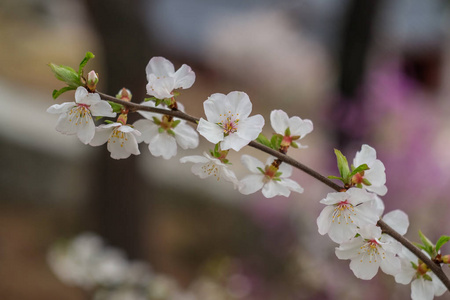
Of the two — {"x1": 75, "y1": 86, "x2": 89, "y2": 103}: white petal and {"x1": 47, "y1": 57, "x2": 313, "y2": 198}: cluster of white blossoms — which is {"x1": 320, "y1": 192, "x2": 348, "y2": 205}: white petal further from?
{"x1": 75, "y1": 86, "x2": 89, "y2": 103}: white petal

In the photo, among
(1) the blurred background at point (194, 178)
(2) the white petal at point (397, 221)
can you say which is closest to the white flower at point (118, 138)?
(2) the white petal at point (397, 221)

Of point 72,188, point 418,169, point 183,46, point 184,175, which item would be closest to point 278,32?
point 183,46

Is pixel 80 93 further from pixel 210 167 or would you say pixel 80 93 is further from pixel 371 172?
pixel 371 172

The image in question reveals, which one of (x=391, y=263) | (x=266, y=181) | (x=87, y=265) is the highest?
(x=266, y=181)

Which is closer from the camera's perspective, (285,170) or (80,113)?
(80,113)

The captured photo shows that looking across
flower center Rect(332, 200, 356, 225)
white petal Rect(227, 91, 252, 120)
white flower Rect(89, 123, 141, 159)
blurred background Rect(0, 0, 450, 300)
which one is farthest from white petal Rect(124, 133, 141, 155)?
blurred background Rect(0, 0, 450, 300)

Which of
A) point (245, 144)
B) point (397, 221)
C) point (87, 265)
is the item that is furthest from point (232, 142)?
point (87, 265)
